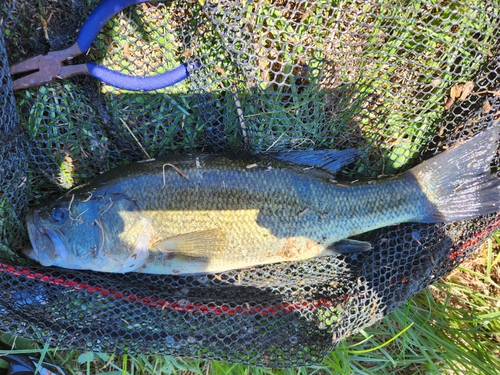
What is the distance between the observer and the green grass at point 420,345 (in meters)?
2.90

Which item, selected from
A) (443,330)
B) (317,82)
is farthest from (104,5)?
(443,330)

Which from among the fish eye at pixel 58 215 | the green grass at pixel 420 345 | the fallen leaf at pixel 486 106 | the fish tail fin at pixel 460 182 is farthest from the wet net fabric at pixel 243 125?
the green grass at pixel 420 345

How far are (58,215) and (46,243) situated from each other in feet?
0.58

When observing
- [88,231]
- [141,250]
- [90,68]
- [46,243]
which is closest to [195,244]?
[141,250]

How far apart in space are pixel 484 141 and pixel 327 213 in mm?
1091

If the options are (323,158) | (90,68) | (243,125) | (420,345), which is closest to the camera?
(90,68)

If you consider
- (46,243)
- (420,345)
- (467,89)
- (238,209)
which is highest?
(467,89)

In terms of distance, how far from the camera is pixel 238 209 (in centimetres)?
247

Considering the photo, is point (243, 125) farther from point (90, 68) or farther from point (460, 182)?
point (460, 182)

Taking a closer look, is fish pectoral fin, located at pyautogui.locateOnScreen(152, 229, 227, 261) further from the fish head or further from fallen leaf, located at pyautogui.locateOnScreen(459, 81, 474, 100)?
fallen leaf, located at pyautogui.locateOnScreen(459, 81, 474, 100)

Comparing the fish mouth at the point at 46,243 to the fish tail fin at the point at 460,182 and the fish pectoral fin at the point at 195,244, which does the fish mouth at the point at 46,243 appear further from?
the fish tail fin at the point at 460,182

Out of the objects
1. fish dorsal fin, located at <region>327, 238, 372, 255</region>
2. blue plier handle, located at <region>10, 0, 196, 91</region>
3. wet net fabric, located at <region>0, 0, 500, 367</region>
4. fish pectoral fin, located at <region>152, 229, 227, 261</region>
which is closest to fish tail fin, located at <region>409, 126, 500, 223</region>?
wet net fabric, located at <region>0, 0, 500, 367</region>

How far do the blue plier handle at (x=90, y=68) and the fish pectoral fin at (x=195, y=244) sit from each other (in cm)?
91

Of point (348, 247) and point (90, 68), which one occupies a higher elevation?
point (90, 68)
